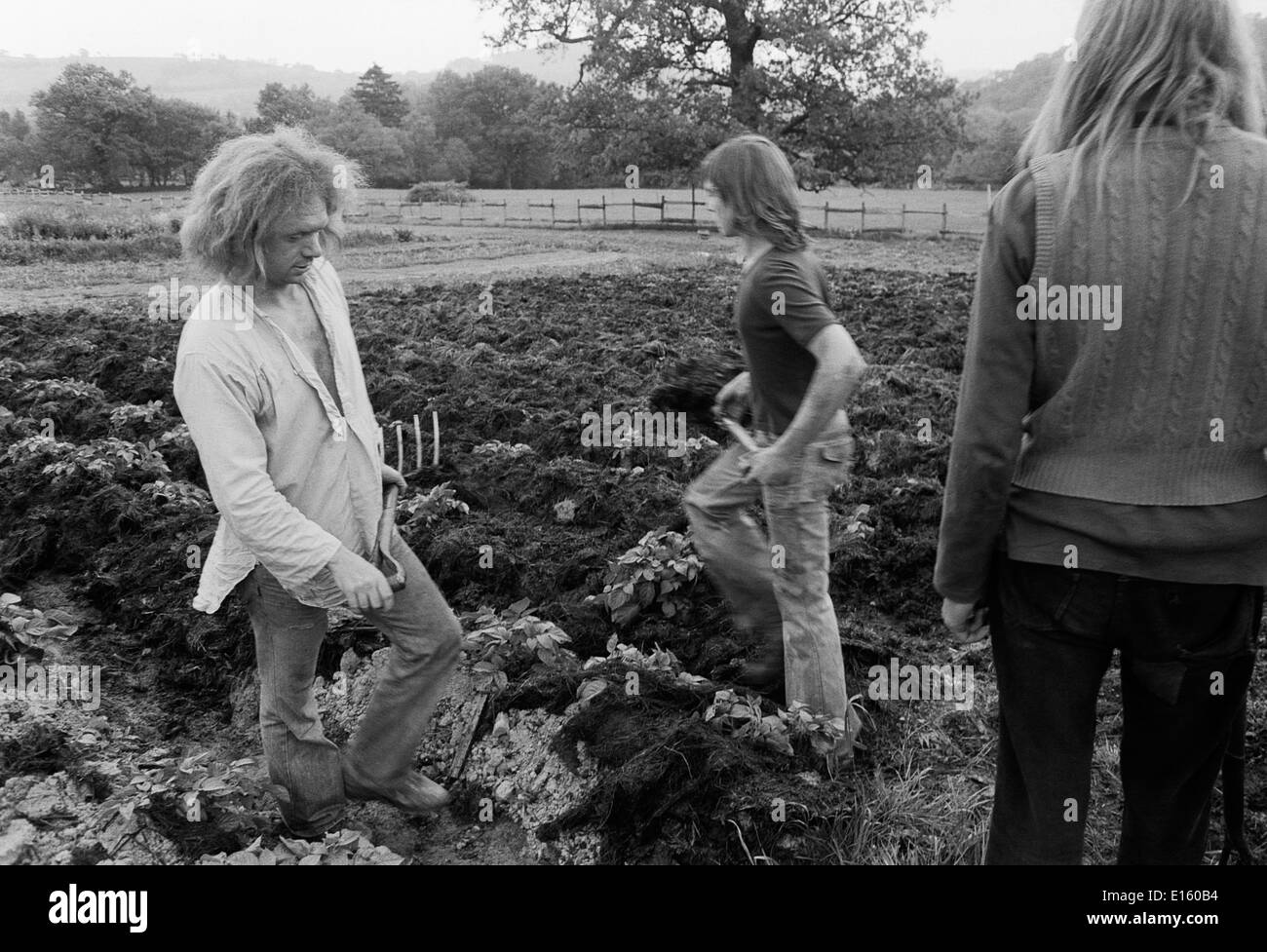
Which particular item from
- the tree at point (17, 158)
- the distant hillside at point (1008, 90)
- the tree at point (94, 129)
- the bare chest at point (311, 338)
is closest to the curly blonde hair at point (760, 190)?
the bare chest at point (311, 338)

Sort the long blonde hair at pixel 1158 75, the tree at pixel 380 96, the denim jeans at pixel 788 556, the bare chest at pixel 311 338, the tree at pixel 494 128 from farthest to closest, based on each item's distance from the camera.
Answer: the tree at pixel 380 96 → the tree at pixel 494 128 → the denim jeans at pixel 788 556 → the bare chest at pixel 311 338 → the long blonde hair at pixel 1158 75

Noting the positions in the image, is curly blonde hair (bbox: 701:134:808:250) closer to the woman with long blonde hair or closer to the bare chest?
the woman with long blonde hair

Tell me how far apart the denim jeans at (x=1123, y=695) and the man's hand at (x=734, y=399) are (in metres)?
1.42

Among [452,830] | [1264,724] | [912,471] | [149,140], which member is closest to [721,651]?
[452,830]

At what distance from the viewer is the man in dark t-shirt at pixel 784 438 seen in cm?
259

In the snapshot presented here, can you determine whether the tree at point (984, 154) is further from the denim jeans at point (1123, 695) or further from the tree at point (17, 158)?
the tree at point (17, 158)

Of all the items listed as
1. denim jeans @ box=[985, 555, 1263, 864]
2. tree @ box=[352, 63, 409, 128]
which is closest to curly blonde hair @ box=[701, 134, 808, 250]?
denim jeans @ box=[985, 555, 1263, 864]

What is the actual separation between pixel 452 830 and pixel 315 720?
56 centimetres

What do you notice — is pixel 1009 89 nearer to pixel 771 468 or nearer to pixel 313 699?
pixel 771 468

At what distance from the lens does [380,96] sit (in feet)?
185

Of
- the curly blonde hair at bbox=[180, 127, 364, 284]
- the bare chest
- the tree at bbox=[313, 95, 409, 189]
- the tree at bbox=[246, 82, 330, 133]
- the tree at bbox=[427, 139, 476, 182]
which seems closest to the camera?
the curly blonde hair at bbox=[180, 127, 364, 284]

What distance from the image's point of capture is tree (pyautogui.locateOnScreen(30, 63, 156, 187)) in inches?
1329

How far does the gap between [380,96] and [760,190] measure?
58.9 meters

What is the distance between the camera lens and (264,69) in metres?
142
